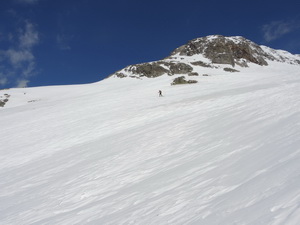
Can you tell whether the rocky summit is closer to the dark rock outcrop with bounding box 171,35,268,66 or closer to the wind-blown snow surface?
the dark rock outcrop with bounding box 171,35,268,66

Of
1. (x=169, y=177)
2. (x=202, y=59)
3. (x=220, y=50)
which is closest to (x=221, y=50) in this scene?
(x=220, y=50)

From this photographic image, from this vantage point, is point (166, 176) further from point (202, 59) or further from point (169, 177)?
point (202, 59)

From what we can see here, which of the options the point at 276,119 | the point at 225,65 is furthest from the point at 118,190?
the point at 225,65

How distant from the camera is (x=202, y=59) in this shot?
7438 centimetres

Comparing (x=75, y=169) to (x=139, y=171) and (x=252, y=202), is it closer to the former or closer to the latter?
(x=139, y=171)

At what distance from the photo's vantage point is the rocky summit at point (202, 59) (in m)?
59.9

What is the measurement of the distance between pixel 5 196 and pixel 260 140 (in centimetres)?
779

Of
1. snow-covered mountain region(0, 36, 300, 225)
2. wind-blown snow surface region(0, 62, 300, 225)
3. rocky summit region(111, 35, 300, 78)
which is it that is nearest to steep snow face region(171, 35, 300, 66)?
rocky summit region(111, 35, 300, 78)

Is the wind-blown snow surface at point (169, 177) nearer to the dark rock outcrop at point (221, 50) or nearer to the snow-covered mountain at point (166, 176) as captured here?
the snow-covered mountain at point (166, 176)

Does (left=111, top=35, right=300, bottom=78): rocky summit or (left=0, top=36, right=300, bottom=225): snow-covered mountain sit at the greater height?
(left=111, top=35, right=300, bottom=78): rocky summit

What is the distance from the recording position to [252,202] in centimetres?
334

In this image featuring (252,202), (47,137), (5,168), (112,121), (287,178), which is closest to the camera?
(252,202)

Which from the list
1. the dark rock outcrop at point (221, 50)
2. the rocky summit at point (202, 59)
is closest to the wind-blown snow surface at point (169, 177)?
the rocky summit at point (202, 59)

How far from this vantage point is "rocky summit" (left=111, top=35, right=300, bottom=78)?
59.9m
